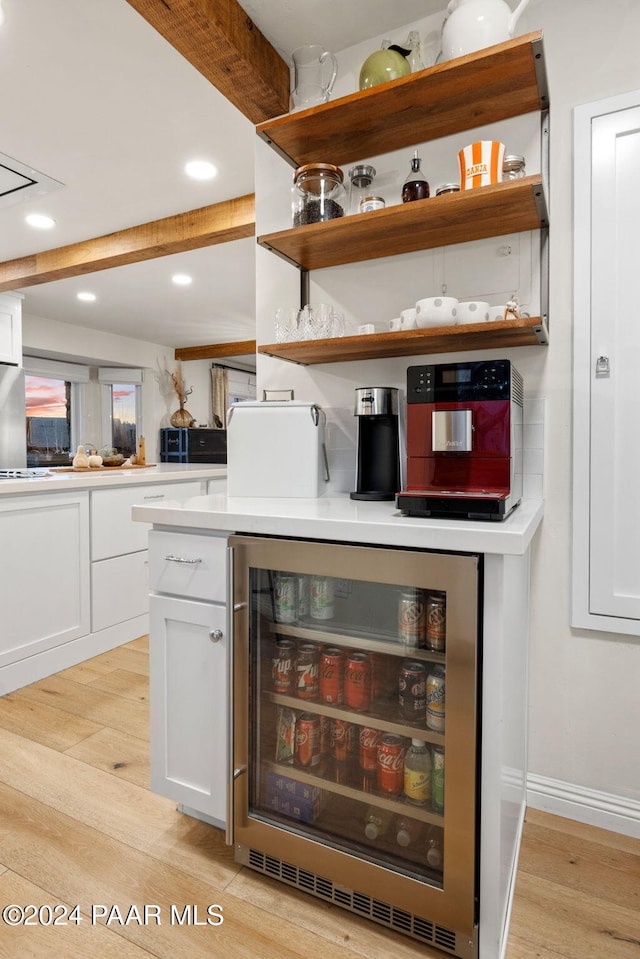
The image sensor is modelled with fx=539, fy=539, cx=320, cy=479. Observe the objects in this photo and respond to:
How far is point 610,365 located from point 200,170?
82.8 inches

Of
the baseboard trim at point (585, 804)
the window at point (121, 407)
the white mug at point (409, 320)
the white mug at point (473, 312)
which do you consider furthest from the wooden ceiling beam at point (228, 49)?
the window at point (121, 407)

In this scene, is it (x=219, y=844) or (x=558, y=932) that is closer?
(x=558, y=932)

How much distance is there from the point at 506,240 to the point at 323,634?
1219mm

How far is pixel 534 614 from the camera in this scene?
159 cm

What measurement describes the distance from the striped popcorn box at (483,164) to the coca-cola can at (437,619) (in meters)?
1.02

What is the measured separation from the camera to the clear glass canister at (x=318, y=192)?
159 centimetres

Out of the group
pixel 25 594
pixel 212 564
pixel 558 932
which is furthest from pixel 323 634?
pixel 25 594

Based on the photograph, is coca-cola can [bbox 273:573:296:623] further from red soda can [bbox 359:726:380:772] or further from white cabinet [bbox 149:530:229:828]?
red soda can [bbox 359:726:380:772]

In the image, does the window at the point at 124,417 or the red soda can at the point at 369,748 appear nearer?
the red soda can at the point at 369,748

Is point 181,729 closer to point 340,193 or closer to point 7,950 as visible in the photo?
point 7,950

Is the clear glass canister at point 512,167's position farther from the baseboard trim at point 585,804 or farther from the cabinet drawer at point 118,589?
the cabinet drawer at point 118,589

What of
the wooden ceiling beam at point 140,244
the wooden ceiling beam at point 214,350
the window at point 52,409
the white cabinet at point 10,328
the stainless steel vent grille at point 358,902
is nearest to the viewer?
the stainless steel vent grille at point 358,902

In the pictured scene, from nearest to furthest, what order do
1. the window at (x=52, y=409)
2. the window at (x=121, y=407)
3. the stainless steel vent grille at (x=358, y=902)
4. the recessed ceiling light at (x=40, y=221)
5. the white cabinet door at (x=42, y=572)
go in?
the stainless steel vent grille at (x=358, y=902)
the white cabinet door at (x=42, y=572)
the recessed ceiling light at (x=40, y=221)
the window at (x=52, y=409)
the window at (x=121, y=407)

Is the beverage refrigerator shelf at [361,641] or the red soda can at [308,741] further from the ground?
the beverage refrigerator shelf at [361,641]
